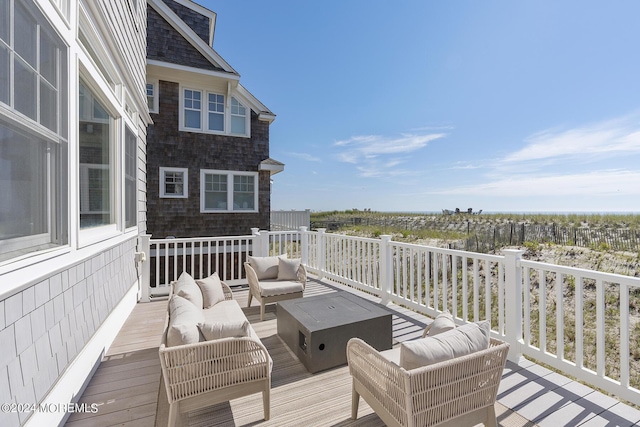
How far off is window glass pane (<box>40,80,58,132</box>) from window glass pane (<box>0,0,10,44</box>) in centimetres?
42

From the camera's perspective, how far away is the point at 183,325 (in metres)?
1.94

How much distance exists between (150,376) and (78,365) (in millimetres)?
583

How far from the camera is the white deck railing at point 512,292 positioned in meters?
2.31

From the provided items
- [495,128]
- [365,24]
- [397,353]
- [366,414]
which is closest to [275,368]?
[366,414]

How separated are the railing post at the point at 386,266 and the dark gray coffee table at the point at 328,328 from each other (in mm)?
1339

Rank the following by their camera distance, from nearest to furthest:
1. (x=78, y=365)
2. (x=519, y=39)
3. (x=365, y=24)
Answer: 1. (x=78, y=365)
2. (x=519, y=39)
3. (x=365, y=24)

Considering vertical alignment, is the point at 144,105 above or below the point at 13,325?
above

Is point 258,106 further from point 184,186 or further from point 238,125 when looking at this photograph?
point 184,186

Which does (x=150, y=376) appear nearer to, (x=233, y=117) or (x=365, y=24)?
(x=233, y=117)

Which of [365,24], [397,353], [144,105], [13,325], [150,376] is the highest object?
[365,24]

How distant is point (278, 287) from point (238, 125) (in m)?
7.22

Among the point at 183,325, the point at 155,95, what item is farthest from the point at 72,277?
the point at 155,95

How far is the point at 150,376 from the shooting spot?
2.66 meters

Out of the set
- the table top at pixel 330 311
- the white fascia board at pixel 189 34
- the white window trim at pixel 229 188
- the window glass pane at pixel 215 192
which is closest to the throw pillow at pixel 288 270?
the table top at pixel 330 311
